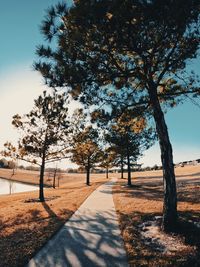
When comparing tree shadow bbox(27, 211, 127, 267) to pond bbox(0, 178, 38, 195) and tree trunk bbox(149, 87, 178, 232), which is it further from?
pond bbox(0, 178, 38, 195)

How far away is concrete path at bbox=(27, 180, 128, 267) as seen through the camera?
7.05 meters

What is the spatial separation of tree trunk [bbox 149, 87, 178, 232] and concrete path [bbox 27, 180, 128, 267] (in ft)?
6.02

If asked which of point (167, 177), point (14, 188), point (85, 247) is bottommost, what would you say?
point (14, 188)

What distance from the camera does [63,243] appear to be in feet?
28.9

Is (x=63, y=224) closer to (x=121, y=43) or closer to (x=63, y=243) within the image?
(x=63, y=243)

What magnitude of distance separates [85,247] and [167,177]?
3746 mm

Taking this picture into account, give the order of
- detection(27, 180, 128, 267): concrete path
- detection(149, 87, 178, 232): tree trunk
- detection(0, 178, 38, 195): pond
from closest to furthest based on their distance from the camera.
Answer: detection(27, 180, 128, 267): concrete path
detection(149, 87, 178, 232): tree trunk
detection(0, 178, 38, 195): pond

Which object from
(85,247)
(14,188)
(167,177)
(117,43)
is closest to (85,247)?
(85,247)

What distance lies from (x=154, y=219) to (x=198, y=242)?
3591 millimetres

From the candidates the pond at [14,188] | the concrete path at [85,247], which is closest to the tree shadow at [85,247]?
the concrete path at [85,247]

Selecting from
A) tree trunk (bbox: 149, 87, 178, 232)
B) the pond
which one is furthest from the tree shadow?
the pond

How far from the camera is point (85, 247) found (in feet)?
27.3

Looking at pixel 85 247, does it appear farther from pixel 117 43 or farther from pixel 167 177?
pixel 117 43

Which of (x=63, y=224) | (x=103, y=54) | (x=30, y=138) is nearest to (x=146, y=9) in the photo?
(x=103, y=54)
